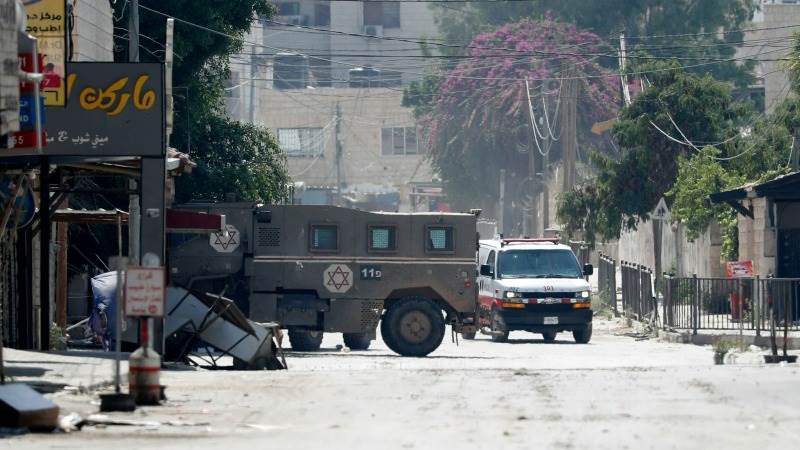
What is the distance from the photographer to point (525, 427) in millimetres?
14336

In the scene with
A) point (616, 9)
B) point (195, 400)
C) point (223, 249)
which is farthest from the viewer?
point (616, 9)

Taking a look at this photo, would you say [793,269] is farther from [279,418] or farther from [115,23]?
[279,418]

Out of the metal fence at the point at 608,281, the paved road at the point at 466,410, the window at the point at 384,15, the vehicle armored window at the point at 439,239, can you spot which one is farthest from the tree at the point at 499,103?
the paved road at the point at 466,410

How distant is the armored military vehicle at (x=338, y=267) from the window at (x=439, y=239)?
2cm

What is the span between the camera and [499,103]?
3068 inches

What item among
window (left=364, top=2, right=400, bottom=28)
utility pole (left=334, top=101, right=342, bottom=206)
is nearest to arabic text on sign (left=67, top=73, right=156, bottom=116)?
utility pole (left=334, top=101, right=342, bottom=206)

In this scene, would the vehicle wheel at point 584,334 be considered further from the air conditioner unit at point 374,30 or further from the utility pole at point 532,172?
the air conditioner unit at point 374,30

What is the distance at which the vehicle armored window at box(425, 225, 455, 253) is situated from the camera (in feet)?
94.4

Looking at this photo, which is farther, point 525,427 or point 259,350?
point 259,350

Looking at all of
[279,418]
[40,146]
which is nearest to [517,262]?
[40,146]

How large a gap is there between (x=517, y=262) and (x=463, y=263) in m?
5.15

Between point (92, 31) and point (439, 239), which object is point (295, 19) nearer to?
point (92, 31)

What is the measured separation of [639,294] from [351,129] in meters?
67.5

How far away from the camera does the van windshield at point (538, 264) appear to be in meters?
33.4
